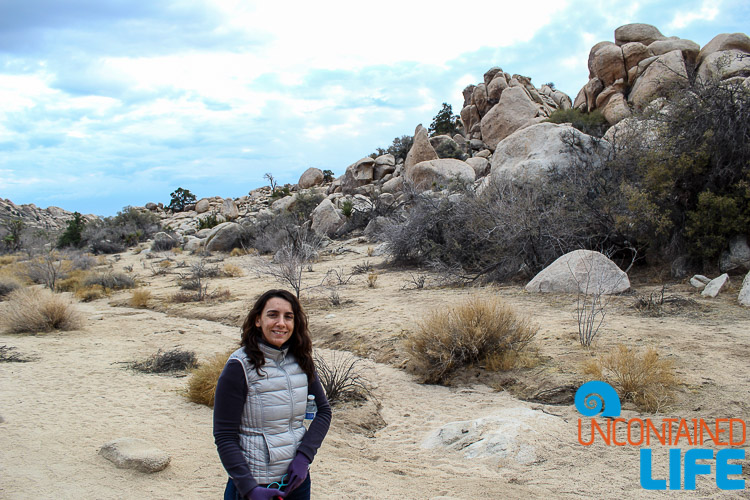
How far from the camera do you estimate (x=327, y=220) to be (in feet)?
77.5

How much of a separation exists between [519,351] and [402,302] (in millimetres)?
3911

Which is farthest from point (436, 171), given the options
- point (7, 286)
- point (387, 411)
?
point (387, 411)

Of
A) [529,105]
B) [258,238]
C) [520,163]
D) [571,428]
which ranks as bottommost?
[571,428]

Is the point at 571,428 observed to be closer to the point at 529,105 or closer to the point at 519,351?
the point at 519,351

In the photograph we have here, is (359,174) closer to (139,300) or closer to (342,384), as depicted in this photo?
(139,300)

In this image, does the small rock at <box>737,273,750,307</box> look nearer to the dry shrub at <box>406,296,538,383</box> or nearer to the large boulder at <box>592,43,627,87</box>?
the dry shrub at <box>406,296,538,383</box>

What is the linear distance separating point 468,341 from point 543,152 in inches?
385

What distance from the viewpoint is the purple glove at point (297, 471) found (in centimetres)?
205

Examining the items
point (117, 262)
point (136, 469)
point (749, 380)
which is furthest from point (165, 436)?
point (117, 262)

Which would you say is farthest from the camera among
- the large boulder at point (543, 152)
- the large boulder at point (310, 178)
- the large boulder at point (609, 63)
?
the large boulder at point (310, 178)

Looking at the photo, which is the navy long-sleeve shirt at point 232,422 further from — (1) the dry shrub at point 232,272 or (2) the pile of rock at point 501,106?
(2) the pile of rock at point 501,106

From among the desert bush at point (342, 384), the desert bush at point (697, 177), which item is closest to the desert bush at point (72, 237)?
the desert bush at point (342, 384)

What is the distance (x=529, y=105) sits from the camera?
98.4ft

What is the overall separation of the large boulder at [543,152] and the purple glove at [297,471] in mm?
11941
